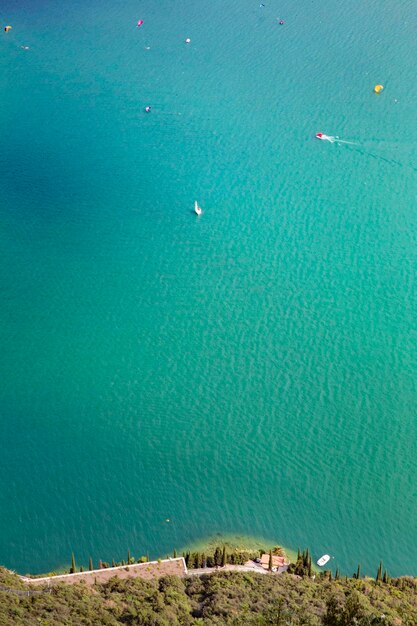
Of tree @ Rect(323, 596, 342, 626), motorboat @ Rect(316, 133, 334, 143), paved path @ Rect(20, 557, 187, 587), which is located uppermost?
motorboat @ Rect(316, 133, 334, 143)

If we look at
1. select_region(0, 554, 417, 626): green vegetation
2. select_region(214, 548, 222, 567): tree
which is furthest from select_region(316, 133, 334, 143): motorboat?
select_region(0, 554, 417, 626): green vegetation

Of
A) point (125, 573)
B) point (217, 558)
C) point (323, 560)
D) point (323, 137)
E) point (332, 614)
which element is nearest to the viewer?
point (332, 614)

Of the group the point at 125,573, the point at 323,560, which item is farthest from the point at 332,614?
the point at 125,573

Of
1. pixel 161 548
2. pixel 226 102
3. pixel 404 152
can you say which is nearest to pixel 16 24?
pixel 226 102

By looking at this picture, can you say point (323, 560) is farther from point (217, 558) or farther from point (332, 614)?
point (332, 614)

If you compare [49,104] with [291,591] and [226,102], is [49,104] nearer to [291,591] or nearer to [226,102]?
[226,102]

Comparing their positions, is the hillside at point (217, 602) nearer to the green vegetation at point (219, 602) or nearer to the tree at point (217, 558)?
the green vegetation at point (219, 602)

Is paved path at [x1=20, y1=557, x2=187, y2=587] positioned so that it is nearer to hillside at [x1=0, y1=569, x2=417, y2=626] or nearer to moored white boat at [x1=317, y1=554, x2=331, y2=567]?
hillside at [x1=0, y1=569, x2=417, y2=626]

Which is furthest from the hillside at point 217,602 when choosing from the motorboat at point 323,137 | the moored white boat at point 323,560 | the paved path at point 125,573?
the motorboat at point 323,137

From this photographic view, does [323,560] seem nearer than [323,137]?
Yes

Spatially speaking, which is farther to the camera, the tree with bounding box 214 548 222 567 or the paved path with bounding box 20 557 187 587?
the tree with bounding box 214 548 222 567
